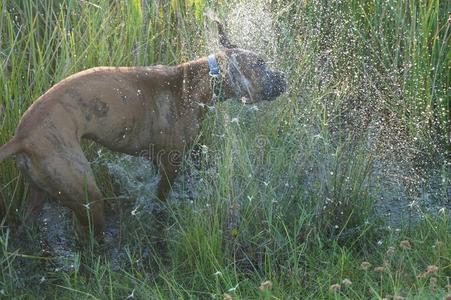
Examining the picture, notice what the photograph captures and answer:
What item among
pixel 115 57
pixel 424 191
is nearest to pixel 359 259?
pixel 424 191

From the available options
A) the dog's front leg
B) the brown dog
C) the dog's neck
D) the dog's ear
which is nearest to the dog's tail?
the brown dog

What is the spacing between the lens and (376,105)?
213 inches

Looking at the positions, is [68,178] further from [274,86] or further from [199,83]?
[274,86]

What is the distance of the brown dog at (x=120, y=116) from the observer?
439 centimetres

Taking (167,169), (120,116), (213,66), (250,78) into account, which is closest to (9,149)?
(120,116)

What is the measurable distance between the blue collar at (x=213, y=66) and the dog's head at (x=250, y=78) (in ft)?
0.43

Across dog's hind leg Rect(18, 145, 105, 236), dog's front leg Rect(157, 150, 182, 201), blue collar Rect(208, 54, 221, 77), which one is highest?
blue collar Rect(208, 54, 221, 77)

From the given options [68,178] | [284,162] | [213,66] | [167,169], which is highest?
[213,66]

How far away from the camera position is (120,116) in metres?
4.90

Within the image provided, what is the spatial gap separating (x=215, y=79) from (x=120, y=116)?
623 millimetres

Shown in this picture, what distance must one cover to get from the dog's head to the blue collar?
130 millimetres

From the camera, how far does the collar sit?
507 cm

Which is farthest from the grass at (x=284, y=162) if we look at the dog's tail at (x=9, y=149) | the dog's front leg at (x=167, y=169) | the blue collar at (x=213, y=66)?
the dog's tail at (x=9, y=149)

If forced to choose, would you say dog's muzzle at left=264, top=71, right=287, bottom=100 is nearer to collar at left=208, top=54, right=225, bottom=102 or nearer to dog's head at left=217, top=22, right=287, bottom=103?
dog's head at left=217, top=22, right=287, bottom=103
